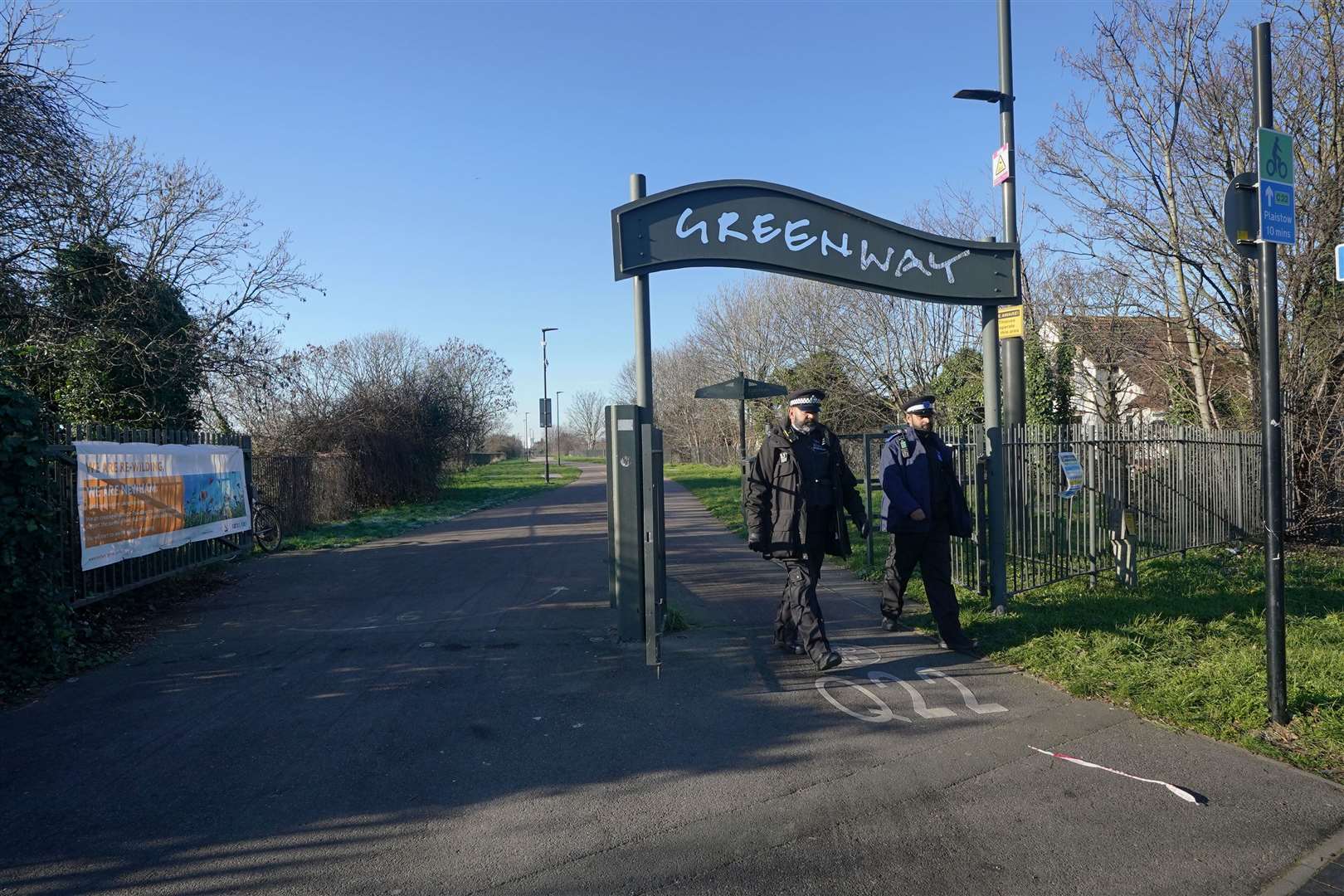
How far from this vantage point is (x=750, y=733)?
4992 millimetres

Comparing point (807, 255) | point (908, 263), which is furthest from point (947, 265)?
point (807, 255)

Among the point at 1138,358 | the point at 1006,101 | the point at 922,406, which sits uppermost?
the point at 1006,101

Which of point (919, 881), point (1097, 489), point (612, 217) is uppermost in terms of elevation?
point (612, 217)

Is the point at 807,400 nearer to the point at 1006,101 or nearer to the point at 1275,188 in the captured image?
the point at 1275,188

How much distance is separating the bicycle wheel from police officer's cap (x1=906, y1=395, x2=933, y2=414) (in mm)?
10918

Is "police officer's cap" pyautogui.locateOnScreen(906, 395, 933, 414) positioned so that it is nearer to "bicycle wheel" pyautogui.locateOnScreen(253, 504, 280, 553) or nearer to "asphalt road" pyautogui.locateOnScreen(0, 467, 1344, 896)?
"asphalt road" pyautogui.locateOnScreen(0, 467, 1344, 896)

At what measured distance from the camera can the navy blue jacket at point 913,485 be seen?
659 cm

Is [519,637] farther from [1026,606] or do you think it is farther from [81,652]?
[1026,606]

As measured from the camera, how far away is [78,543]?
7.40 metres

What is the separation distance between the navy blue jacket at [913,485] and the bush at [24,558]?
19.5ft

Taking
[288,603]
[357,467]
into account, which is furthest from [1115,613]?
[357,467]

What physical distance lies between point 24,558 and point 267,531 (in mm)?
8326

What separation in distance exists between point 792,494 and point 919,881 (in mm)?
2958

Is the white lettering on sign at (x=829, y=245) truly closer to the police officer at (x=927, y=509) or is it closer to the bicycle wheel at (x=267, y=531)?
the police officer at (x=927, y=509)
